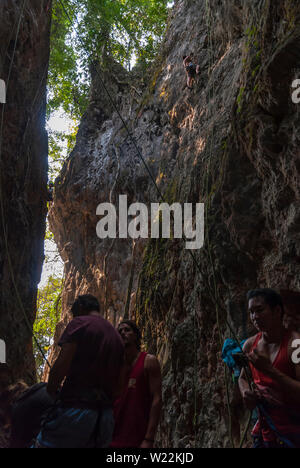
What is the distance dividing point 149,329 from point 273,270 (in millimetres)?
2932

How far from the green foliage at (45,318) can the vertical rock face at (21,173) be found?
842 cm

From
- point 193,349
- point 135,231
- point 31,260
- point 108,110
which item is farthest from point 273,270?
point 108,110

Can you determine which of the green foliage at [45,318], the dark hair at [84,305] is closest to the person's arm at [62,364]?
the dark hair at [84,305]

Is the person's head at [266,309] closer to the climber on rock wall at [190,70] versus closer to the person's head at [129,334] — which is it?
the person's head at [129,334]

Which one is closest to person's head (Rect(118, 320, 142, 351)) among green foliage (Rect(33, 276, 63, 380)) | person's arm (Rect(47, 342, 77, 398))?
person's arm (Rect(47, 342, 77, 398))

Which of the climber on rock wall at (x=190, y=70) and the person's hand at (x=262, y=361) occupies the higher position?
the climber on rock wall at (x=190, y=70)

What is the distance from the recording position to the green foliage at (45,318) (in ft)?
52.1

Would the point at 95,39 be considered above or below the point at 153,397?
above

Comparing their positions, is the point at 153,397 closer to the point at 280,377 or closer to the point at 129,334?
the point at 129,334

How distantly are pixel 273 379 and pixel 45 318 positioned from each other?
16.2m

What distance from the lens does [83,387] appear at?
2721 mm

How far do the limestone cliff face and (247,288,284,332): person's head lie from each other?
0.99 m

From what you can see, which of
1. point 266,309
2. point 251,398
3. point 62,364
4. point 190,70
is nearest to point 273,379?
point 251,398

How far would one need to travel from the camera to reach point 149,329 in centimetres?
664
